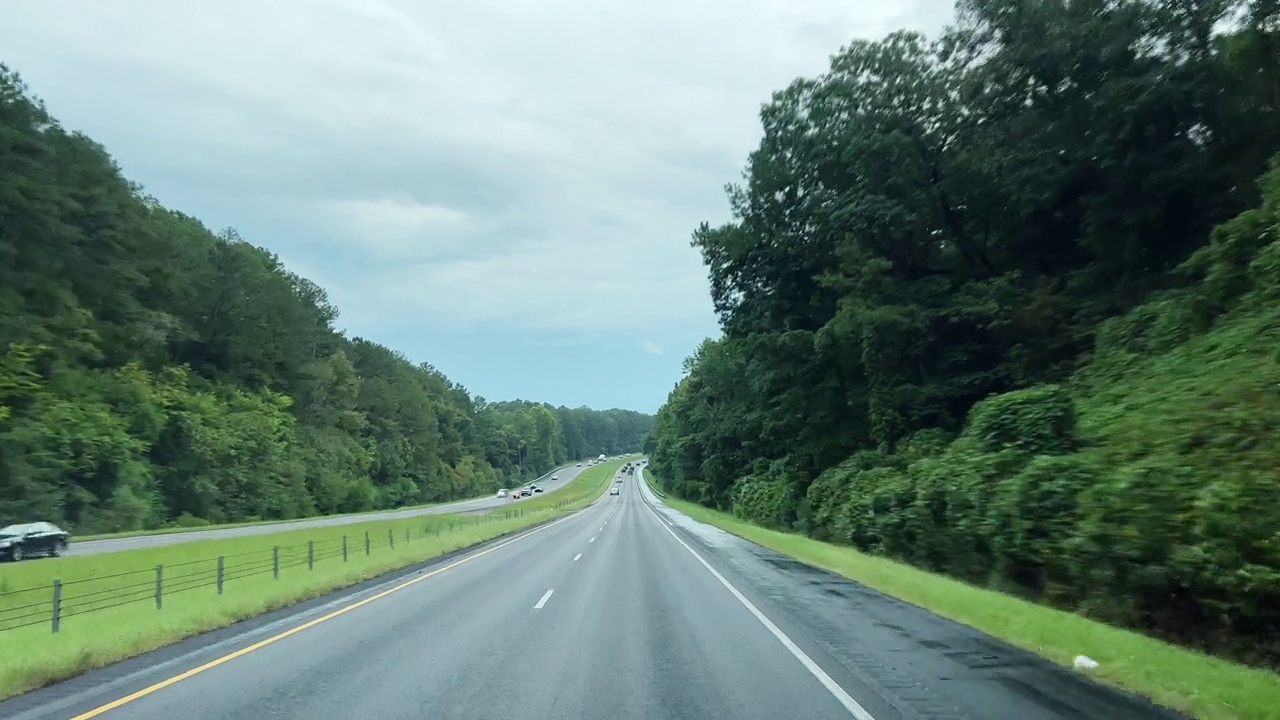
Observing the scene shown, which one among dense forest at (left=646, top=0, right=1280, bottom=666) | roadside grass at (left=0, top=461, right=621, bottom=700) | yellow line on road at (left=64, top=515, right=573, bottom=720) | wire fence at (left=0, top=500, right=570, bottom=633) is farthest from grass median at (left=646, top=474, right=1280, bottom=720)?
wire fence at (left=0, top=500, right=570, bottom=633)

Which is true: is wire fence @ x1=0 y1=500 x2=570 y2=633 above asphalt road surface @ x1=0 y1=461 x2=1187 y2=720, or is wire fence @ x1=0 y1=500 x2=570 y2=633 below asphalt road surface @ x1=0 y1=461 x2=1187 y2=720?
above

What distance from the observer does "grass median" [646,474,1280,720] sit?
7.39 metres

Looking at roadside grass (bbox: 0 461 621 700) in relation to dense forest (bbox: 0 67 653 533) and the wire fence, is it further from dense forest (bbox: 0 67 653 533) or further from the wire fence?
dense forest (bbox: 0 67 653 533)

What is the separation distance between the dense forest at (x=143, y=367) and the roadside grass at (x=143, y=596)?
17.6 m

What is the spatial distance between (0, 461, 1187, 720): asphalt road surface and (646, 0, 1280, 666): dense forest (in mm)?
2827

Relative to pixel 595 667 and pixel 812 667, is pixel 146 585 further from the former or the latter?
pixel 812 667

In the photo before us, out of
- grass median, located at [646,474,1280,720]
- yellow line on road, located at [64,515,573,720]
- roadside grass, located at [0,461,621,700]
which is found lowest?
grass median, located at [646,474,1280,720]

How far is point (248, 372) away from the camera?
273 ft

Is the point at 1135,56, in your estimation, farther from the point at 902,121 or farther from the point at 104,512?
the point at 104,512

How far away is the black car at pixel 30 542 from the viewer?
1264 inches

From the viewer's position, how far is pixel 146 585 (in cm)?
2514

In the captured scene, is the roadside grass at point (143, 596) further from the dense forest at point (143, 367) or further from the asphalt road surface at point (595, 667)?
the dense forest at point (143, 367)

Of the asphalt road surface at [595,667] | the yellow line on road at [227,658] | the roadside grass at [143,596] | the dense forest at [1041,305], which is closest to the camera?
the asphalt road surface at [595,667]

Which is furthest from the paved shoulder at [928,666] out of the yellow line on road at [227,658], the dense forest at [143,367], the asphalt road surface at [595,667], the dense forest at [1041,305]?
the dense forest at [143,367]
